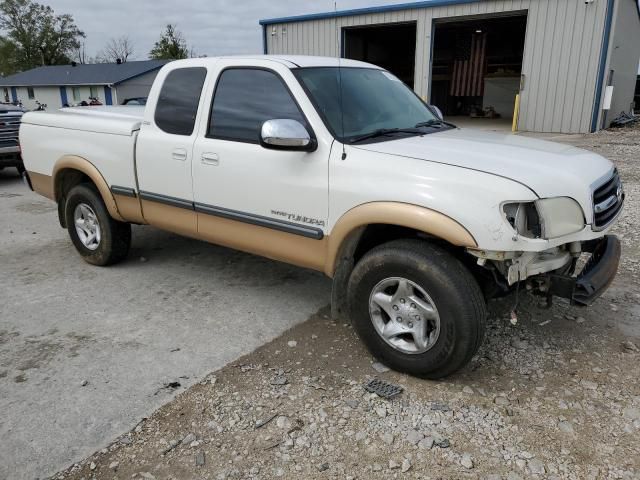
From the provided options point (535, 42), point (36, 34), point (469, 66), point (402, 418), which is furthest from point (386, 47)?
point (36, 34)

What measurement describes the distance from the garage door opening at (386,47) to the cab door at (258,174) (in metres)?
20.4

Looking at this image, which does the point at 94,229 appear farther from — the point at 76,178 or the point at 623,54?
the point at 623,54

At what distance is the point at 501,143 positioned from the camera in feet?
11.6

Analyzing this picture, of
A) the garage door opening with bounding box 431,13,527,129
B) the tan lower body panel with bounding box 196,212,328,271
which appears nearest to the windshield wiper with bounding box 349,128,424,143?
the tan lower body panel with bounding box 196,212,328,271

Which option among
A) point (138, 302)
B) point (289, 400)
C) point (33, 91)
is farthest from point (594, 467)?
point (33, 91)

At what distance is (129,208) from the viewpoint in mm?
4820

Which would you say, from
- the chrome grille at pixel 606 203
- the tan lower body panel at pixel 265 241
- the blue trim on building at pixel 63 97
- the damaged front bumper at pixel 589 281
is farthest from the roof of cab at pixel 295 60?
the blue trim on building at pixel 63 97

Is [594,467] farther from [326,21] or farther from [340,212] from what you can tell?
[326,21]

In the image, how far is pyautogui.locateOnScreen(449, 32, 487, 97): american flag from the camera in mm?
28609

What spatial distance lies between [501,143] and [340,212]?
120 centimetres

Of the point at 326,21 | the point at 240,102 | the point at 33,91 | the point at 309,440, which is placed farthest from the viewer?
the point at 33,91

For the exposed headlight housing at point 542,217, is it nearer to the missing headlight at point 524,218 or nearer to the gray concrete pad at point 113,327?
the missing headlight at point 524,218

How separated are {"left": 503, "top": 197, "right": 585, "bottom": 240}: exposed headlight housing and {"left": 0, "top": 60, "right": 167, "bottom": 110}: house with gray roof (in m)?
40.3

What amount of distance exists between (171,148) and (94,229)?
1628 millimetres
